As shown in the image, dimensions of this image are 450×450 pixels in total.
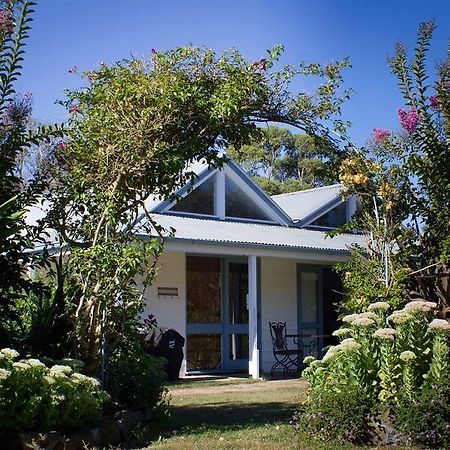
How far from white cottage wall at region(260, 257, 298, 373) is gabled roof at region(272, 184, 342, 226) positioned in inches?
54.3

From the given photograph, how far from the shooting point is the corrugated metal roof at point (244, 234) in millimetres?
15231

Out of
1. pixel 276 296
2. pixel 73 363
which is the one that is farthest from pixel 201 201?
pixel 73 363

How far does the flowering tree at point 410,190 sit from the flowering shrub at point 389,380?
99 centimetres

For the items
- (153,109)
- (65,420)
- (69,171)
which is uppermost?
(153,109)

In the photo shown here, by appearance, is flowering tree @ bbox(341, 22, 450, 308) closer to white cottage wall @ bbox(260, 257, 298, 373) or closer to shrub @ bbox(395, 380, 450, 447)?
shrub @ bbox(395, 380, 450, 447)

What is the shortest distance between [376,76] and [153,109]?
146 inches

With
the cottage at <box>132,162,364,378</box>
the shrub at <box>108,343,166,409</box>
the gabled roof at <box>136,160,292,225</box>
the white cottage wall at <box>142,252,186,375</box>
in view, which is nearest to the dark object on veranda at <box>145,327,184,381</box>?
the white cottage wall at <box>142,252,186,375</box>

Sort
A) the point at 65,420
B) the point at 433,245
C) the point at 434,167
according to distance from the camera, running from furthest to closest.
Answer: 1. the point at 433,245
2. the point at 434,167
3. the point at 65,420

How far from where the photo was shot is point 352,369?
7914mm

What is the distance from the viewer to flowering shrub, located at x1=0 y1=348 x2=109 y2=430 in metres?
6.34

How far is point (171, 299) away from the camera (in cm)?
1645

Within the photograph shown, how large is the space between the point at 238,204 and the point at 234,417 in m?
9.31

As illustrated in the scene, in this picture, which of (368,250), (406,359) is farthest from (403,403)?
(368,250)

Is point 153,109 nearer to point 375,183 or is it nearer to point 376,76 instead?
point 375,183
